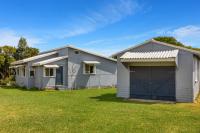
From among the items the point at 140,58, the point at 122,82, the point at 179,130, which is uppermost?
the point at 140,58

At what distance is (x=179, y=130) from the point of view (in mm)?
8422

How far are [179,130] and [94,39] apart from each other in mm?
30608

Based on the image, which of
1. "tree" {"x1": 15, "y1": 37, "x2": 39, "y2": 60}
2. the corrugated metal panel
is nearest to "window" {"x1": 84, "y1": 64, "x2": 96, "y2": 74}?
the corrugated metal panel

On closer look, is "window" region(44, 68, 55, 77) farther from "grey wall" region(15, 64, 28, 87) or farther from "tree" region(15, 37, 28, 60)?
"tree" region(15, 37, 28, 60)

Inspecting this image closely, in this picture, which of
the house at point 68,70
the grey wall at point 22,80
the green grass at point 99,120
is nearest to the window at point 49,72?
the house at point 68,70

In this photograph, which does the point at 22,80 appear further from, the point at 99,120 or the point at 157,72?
the point at 99,120

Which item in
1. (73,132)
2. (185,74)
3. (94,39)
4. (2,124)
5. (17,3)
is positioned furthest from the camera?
(94,39)

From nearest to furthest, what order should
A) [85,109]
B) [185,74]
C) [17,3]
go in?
[85,109]
[185,74]
[17,3]

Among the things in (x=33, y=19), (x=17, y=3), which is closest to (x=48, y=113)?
(x=17, y=3)

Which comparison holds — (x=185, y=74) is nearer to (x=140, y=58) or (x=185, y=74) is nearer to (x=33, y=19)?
(x=140, y=58)

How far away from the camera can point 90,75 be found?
92.3ft

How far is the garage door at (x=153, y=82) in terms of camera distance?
52.5 ft

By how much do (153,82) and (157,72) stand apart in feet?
2.40

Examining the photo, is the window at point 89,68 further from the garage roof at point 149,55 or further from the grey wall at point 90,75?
the garage roof at point 149,55
